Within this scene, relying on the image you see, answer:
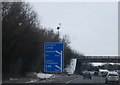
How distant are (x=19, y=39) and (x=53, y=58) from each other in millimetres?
55687

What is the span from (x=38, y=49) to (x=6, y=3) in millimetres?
12367

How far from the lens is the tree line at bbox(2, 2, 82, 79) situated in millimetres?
71438

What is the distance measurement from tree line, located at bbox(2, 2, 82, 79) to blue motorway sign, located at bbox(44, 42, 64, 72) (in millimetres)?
47204

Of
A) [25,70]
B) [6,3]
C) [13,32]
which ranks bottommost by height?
[25,70]

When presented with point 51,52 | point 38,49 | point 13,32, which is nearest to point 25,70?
point 38,49

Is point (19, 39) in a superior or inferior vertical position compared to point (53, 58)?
superior

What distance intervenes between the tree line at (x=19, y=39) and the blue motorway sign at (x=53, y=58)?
47.2m

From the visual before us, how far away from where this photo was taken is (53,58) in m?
19.3

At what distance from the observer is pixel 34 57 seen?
80812 millimetres

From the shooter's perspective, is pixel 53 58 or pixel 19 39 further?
pixel 19 39

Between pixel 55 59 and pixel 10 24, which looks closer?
pixel 55 59

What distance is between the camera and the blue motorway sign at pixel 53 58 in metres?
19.2

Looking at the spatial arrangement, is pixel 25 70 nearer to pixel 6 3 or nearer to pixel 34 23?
pixel 34 23

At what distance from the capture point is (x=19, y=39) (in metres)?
74.6
